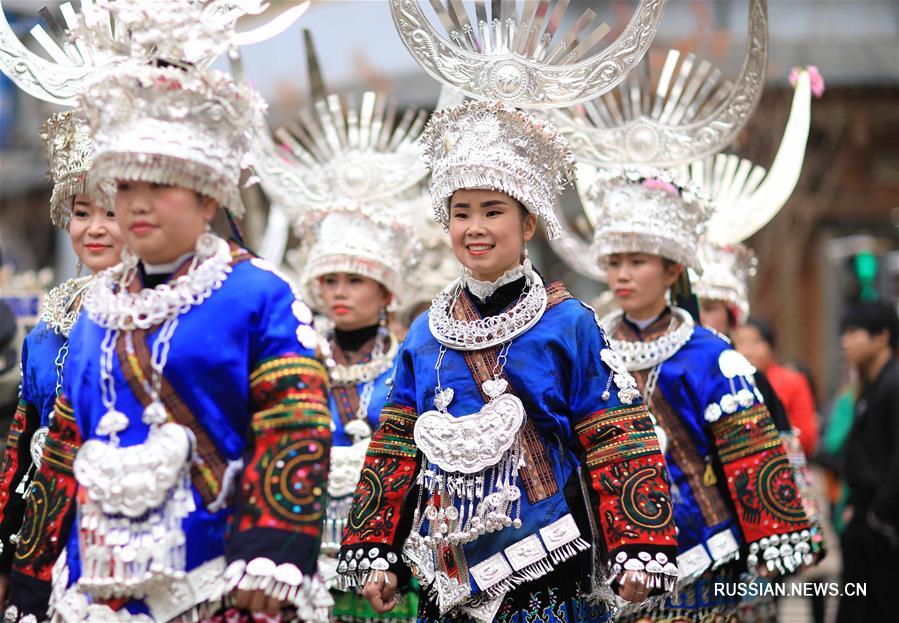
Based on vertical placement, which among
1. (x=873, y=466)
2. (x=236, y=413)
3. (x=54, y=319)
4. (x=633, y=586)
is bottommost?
(x=633, y=586)

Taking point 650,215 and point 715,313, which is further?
point 715,313

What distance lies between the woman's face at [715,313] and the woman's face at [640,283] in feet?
4.61

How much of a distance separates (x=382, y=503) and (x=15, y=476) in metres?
1.19

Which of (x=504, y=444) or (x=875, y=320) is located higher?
(x=875, y=320)

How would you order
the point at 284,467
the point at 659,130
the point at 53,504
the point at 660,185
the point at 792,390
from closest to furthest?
the point at 284,467 < the point at 53,504 < the point at 660,185 < the point at 659,130 < the point at 792,390

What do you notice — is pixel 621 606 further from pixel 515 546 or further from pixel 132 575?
pixel 132 575

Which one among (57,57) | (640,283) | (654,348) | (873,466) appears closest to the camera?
(57,57)

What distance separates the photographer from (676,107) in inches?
250

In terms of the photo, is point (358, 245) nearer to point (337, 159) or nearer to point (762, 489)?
point (337, 159)

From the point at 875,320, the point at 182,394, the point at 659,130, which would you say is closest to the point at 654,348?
the point at 659,130

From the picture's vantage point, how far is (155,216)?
11.6ft

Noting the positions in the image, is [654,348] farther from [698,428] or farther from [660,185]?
[660,185]

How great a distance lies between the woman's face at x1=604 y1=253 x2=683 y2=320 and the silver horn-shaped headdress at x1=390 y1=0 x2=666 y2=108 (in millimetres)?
1050

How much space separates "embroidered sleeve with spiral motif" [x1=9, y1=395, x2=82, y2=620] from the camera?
3701 millimetres
